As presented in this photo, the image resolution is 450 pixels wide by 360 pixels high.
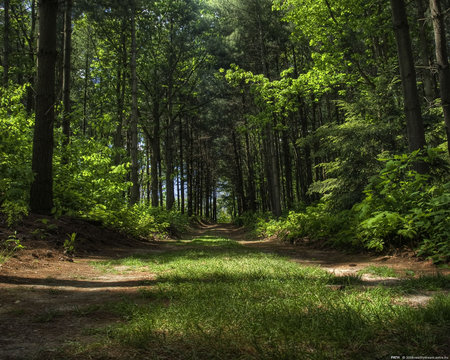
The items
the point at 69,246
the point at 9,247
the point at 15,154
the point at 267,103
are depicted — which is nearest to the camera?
the point at 9,247

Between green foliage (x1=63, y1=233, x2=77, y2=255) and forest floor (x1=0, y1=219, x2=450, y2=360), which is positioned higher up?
green foliage (x1=63, y1=233, x2=77, y2=255)

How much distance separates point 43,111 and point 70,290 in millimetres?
5896

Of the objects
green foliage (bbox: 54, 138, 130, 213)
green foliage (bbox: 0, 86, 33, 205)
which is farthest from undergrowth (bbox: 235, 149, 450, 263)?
green foliage (bbox: 54, 138, 130, 213)

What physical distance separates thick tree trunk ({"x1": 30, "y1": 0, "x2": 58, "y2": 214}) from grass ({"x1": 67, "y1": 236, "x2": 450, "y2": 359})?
6006 millimetres

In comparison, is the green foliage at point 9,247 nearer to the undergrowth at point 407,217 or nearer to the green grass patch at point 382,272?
the green grass patch at point 382,272

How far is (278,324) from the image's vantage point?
2.32 meters

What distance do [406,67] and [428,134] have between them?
8.92 ft

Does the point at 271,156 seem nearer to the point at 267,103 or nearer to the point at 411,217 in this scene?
the point at 267,103

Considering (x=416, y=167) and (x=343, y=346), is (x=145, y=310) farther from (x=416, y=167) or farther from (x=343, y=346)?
(x=416, y=167)

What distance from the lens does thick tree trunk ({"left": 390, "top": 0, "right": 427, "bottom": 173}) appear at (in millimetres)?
7281

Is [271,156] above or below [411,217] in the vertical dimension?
above

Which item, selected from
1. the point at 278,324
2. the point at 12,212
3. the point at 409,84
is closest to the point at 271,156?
the point at 409,84

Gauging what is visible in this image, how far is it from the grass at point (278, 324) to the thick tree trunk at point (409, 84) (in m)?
4.70

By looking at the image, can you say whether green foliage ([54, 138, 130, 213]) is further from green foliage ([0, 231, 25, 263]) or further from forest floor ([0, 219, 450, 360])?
green foliage ([0, 231, 25, 263])
